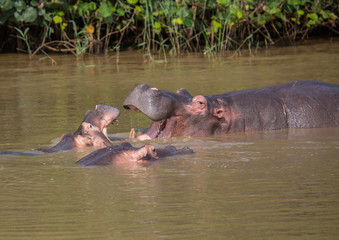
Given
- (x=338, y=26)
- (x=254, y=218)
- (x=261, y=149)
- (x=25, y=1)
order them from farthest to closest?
(x=338, y=26), (x=25, y=1), (x=261, y=149), (x=254, y=218)

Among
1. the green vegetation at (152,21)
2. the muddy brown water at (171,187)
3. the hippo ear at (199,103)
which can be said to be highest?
the green vegetation at (152,21)

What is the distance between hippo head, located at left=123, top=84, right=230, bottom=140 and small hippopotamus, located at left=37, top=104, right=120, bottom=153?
0.49ft

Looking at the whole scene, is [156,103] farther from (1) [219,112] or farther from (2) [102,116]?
(1) [219,112]

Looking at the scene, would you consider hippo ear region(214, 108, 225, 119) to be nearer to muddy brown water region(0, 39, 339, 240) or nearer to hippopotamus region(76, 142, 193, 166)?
muddy brown water region(0, 39, 339, 240)

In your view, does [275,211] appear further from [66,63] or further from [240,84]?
[66,63]

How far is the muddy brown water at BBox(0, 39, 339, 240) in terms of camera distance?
9.16ft

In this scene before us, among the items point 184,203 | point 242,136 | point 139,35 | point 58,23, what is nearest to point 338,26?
point 139,35

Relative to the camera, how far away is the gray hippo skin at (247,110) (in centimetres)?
490

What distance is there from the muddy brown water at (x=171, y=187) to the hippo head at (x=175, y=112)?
0.13 metres

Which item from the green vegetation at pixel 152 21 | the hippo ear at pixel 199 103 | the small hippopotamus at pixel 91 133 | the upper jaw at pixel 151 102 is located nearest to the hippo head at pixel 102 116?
the small hippopotamus at pixel 91 133

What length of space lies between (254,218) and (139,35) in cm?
853

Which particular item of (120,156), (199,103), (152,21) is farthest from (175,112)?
(152,21)

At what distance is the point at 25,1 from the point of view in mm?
→ 10797

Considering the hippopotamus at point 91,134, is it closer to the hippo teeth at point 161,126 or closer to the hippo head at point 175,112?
the hippo head at point 175,112
